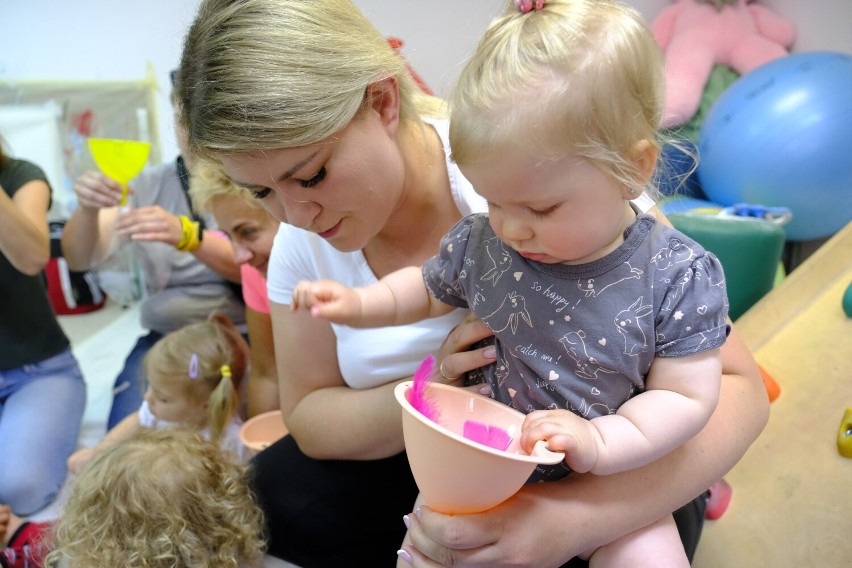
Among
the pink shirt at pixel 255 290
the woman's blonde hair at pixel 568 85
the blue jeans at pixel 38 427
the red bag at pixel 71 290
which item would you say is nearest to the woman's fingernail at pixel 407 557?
the woman's blonde hair at pixel 568 85

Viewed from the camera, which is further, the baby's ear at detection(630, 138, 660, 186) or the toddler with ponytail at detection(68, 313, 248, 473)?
the toddler with ponytail at detection(68, 313, 248, 473)

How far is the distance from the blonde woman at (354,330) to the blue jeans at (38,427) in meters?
0.82

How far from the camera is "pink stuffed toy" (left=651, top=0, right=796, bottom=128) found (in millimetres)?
2178

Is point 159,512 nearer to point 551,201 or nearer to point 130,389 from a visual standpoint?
point 551,201

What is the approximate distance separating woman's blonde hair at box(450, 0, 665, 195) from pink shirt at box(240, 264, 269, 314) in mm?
1143

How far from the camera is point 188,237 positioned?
179 cm

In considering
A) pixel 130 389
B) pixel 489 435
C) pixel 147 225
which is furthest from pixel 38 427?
pixel 489 435

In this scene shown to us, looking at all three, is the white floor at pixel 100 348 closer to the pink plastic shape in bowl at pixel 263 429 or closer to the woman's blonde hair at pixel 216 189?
the pink plastic shape in bowl at pixel 263 429

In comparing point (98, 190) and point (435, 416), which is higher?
point (435, 416)

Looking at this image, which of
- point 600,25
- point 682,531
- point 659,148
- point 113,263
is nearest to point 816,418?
point 682,531

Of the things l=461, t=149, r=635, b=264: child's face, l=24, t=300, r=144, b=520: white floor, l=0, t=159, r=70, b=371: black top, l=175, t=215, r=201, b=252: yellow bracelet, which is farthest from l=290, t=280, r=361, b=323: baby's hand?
l=24, t=300, r=144, b=520: white floor

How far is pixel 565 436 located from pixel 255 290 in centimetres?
124

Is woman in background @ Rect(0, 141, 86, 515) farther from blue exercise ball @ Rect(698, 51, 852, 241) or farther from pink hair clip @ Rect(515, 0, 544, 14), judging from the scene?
blue exercise ball @ Rect(698, 51, 852, 241)

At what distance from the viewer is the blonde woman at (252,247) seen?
1.53 m
